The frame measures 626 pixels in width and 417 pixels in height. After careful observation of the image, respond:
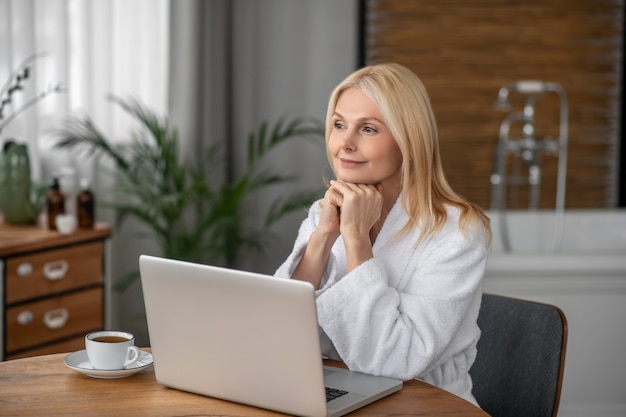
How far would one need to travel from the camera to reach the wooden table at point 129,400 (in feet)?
4.34

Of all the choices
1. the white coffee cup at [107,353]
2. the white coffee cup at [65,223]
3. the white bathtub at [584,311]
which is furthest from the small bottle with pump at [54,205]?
the white coffee cup at [107,353]

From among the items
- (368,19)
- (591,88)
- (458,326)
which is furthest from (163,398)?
(591,88)

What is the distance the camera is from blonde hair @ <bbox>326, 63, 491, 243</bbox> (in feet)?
5.40

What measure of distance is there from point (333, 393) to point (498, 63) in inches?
141

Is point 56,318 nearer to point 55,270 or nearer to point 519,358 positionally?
point 55,270

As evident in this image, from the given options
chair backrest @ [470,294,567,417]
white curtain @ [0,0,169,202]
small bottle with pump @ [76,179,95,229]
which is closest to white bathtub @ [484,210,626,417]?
chair backrest @ [470,294,567,417]

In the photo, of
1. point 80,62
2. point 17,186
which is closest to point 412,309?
point 17,186

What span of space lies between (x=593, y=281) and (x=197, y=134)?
184 centimetres

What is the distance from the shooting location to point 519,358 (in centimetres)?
175

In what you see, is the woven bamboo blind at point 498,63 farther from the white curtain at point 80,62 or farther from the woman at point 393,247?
the woman at point 393,247

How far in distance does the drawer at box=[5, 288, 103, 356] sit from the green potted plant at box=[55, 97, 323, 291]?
0.39 meters

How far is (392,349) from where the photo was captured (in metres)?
1.51

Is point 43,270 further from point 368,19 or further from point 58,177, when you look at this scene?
point 368,19

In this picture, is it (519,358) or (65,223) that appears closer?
(519,358)
